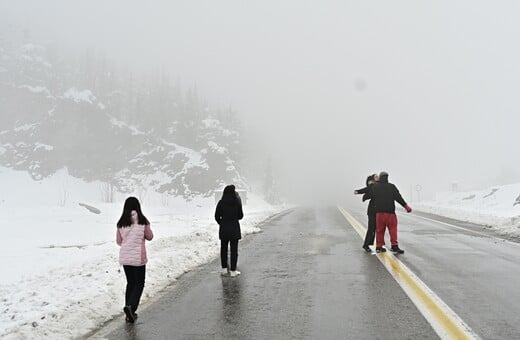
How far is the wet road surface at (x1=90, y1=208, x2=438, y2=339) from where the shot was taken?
4910mm

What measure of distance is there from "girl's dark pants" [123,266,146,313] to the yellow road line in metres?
3.79

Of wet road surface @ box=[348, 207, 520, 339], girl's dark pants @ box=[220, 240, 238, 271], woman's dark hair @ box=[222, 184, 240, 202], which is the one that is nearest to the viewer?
wet road surface @ box=[348, 207, 520, 339]

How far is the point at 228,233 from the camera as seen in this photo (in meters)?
8.70

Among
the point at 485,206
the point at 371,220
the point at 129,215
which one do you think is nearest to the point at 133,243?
the point at 129,215

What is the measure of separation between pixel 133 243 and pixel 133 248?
0.07 m

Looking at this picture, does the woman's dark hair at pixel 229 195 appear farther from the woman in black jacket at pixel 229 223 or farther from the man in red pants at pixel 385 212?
the man in red pants at pixel 385 212

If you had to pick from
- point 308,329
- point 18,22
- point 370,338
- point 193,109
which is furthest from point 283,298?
point 18,22

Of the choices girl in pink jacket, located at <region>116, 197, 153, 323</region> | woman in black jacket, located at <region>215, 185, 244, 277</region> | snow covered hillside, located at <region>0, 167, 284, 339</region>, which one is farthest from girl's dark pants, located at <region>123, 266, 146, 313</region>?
woman in black jacket, located at <region>215, 185, 244, 277</region>

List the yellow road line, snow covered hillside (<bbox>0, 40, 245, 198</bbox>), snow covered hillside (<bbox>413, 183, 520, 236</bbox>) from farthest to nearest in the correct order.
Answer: snow covered hillside (<bbox>0, 40, 245, 198</bbox>)
snow covered hillside (<bbox>413, 183, 520, 236</bbox>)
the yellow road line

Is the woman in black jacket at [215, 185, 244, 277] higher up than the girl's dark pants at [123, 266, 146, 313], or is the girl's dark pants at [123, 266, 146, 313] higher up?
the woman in black jacket at [215, 185, 244, 277]

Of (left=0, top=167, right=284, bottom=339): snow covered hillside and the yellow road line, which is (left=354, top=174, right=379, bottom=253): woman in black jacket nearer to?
the yellow road line

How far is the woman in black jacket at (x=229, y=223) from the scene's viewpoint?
870 centimetres

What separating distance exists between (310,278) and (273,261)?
2.20 meters

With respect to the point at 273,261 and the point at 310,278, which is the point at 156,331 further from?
the point at 273,261
